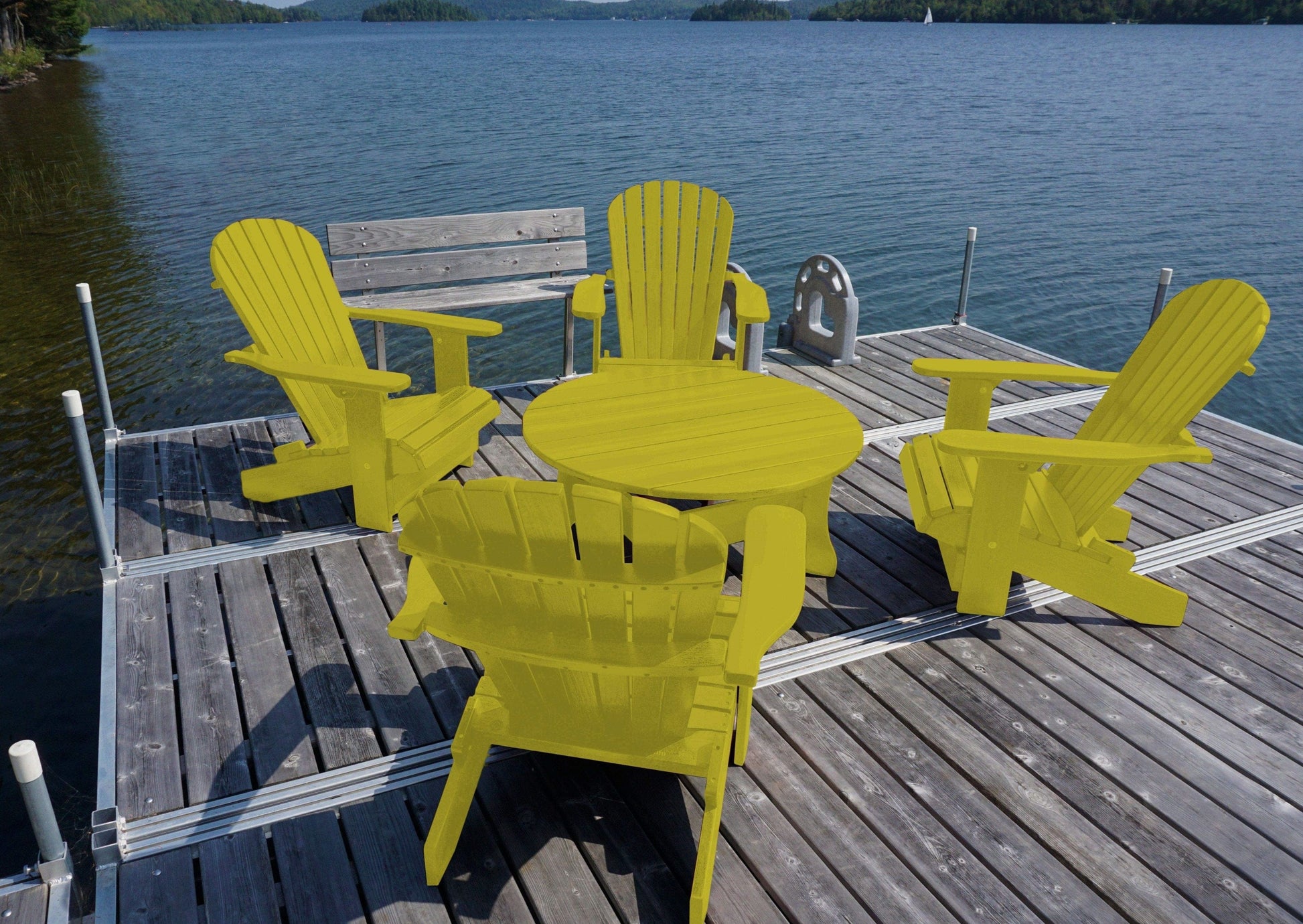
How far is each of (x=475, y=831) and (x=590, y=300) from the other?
92.1 inches

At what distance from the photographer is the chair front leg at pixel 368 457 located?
9.99 ft

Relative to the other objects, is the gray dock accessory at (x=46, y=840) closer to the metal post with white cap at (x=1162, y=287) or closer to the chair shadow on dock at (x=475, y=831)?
the chair shadow on dock at (x=475, y=831)

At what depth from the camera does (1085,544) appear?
2807mm

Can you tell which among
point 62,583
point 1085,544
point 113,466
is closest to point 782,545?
point 1085,544

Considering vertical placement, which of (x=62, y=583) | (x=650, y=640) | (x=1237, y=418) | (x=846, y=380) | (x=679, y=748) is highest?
(x=650, y=640)

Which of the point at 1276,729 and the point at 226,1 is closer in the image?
the point at 1276,729

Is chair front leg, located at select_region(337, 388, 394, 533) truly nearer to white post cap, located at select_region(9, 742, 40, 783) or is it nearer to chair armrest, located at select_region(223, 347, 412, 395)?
chair armrest, located at select_region(223, 347, 412, 395)

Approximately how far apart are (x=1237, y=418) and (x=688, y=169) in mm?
8994

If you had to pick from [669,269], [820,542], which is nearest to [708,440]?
[820,542]

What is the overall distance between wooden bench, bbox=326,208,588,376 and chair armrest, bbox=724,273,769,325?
106cm

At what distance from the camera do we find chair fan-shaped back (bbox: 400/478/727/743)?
1.53m

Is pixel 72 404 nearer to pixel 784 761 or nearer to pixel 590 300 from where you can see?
pixel 590 300

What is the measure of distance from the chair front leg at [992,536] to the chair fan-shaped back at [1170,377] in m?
0.27

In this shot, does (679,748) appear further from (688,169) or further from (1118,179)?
(1118,179)
